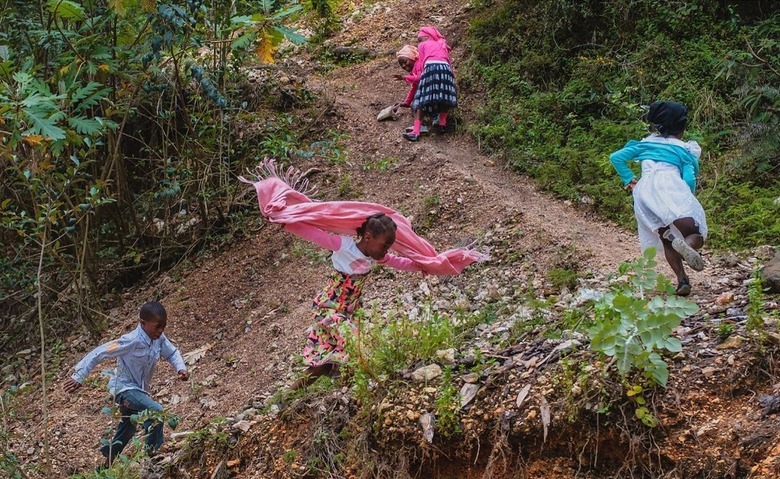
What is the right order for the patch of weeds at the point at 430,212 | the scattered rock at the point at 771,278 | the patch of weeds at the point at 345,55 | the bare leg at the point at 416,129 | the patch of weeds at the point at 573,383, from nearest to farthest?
the patch of weeds at the point at 573,383 < the scattered rock at the point at 771,278 < the patch of weeds at the point at 430,212 < the bare leg at the point at 416,129 < the patch of weeds at the point at 345,55

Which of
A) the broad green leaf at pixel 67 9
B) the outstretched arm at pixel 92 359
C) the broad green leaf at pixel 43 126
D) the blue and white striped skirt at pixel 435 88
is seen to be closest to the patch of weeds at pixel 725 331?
the outstretched arm at pixel 92 359

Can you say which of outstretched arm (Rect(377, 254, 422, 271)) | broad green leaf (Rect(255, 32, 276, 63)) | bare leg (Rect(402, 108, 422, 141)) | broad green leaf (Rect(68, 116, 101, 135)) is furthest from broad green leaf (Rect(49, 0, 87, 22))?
bare leg (Rect(402, 108, 422, 141))

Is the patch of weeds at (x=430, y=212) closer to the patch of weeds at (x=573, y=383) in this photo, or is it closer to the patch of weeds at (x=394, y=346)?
the patch of weeds at (x=394, y=346)

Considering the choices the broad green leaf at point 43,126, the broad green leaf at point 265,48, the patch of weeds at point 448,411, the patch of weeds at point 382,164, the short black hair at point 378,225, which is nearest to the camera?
the patch of weeds at point 448,411

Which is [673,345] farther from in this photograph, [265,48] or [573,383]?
[265,48]

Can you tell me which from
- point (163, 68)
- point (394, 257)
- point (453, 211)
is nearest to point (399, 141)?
point (453, 211)

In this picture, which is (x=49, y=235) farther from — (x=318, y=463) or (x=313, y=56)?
(x=313, y=56)

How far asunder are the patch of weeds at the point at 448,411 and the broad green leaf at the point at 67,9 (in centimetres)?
473

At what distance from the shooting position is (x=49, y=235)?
8.26 m

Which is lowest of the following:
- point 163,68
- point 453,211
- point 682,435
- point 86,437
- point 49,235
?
point 86,437

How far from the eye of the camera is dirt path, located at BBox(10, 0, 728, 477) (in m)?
6.84

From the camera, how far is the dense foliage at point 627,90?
7504 mm

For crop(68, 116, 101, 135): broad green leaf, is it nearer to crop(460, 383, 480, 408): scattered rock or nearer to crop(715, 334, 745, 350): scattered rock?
crop(460, 383, 480, 408): scattered rock

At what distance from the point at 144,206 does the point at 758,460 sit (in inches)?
284
